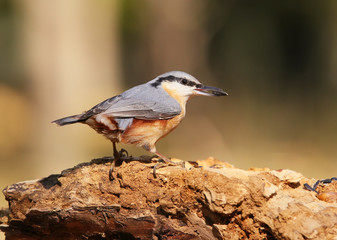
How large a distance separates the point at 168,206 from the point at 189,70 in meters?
12.2

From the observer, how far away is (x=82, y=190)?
3.22 m

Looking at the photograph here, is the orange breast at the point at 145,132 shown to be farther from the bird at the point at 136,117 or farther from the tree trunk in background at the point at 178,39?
the tree trunk in background at the point at 178,39

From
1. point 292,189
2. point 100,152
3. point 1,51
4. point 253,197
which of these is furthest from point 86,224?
point 1,51

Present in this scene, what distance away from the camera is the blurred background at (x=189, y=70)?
800 cm

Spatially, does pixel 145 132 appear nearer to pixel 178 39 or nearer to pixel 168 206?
pixel 168 206

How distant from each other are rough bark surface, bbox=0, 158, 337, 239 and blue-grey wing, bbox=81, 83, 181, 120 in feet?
1.28

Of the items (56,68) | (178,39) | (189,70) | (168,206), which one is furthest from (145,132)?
(189,70)

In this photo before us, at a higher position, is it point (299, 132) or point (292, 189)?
point (292, 189)

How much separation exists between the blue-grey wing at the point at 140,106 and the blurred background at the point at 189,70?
10.9 ft

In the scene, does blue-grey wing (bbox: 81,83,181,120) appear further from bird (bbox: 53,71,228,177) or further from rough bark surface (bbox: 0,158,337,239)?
rough bark surface (bbox: 0,158,337,239)

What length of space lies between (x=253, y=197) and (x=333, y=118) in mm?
9026

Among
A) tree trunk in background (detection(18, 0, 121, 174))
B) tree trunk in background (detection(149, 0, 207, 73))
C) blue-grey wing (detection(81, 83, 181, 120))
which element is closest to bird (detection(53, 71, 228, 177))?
blue-grey wing (detection(81, 83, 181, 120))

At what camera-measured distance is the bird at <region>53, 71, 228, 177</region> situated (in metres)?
3.56

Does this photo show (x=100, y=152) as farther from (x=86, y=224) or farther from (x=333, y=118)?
(x=86, y=224)
